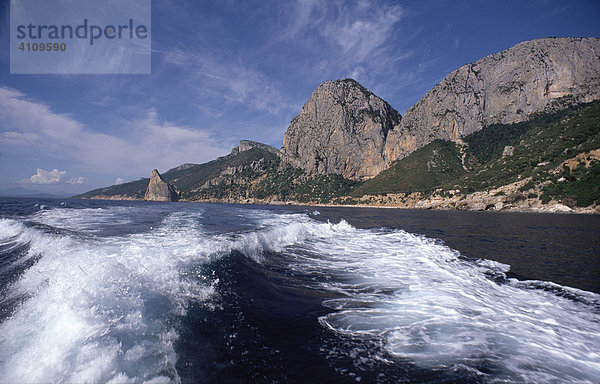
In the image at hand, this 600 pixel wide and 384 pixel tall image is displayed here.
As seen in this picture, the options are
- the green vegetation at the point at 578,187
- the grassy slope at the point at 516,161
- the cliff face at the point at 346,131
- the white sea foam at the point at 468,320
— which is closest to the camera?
the white sea foam at the point at 468,320

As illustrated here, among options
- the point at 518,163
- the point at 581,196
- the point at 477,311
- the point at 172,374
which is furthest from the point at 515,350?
the point at 518,163

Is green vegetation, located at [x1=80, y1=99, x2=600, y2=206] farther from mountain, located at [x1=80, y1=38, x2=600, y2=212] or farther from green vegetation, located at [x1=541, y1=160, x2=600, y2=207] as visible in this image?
mountain, located at [x1=80, y1=38, x2=600, y2=212]

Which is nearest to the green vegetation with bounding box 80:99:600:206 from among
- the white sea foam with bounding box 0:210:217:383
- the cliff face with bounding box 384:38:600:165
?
the cliff face with bounding box 384:38:600:165

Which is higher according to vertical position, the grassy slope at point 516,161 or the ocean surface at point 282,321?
the grassy slope at point 516,161

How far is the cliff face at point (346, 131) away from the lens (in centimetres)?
13188

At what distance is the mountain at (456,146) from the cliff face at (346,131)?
562mm

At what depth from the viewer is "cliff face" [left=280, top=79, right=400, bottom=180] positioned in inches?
5192

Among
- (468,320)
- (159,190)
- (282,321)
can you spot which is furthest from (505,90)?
(159,190)

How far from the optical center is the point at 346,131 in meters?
136

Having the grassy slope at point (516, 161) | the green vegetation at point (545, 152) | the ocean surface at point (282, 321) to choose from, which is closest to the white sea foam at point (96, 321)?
the ocean surface at point (282, 321)

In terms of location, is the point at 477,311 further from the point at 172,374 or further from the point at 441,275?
the point at 172,374

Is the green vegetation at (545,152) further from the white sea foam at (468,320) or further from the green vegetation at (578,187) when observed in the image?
the white sea foam at (468,320)

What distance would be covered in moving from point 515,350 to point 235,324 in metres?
4.61

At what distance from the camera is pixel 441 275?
808 cm
